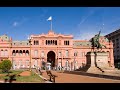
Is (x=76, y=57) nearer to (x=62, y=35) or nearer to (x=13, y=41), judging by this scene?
(x=62, y=35)

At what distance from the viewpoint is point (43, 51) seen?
9531 cm

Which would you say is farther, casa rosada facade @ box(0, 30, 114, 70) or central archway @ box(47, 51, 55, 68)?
central archway @ box(47, 51, 55, 68)

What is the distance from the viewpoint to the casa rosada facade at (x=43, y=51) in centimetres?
9400

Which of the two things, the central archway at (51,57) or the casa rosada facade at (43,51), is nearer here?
the casa rosada facade at (43,51)

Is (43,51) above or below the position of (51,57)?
above

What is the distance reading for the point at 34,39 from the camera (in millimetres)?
95875

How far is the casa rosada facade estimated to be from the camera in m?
94.0

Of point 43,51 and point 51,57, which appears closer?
point 43,51

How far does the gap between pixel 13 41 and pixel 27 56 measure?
934 cm
